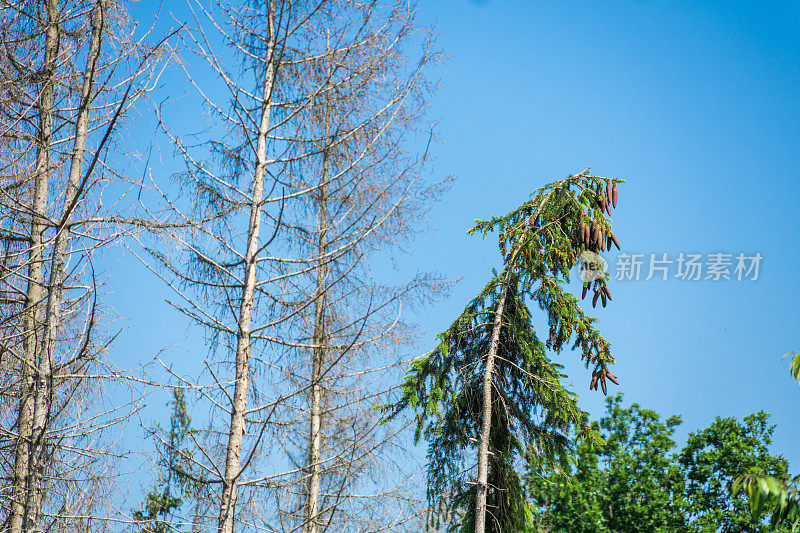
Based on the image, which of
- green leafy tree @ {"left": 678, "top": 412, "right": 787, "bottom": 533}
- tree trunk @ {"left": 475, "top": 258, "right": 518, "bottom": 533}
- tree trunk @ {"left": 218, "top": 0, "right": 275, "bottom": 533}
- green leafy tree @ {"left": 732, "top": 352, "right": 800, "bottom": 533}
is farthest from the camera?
green leafy tree @ {"left": 678, "top": 412, "right": 787, "bottom": 533}

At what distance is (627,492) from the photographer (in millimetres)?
22938

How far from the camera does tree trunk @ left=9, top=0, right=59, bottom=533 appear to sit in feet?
18.5

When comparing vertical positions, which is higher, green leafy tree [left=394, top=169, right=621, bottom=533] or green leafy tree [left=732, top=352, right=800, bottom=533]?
green leafy tree [left=394, top=169, right=621, bottom=533]

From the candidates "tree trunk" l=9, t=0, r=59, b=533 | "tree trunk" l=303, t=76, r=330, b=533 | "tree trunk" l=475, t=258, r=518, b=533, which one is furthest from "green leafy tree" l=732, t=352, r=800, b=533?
"tree trunk" l=9, t=0, r=59, b=533

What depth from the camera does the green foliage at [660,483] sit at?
72.2ft

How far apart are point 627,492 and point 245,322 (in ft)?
65.6

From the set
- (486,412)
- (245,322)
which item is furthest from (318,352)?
(486,412)

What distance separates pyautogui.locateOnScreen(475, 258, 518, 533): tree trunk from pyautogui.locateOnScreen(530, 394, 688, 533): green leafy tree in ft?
43.8

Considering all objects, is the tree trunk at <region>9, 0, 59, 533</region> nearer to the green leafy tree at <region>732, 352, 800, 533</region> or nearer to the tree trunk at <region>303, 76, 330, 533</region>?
the tree trunk at <region>303, 76, 330, 533</region>

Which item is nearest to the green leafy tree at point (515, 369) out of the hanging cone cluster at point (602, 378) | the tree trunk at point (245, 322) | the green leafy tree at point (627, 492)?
the hanging cone cluster at point (602, 378)

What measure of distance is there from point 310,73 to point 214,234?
196cm

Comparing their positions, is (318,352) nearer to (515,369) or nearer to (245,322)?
(245,322)

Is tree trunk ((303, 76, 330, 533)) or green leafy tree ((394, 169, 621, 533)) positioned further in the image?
green leafy tree ((394, 169, 621, 533))

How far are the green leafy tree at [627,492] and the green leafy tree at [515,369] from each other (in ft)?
40.7
